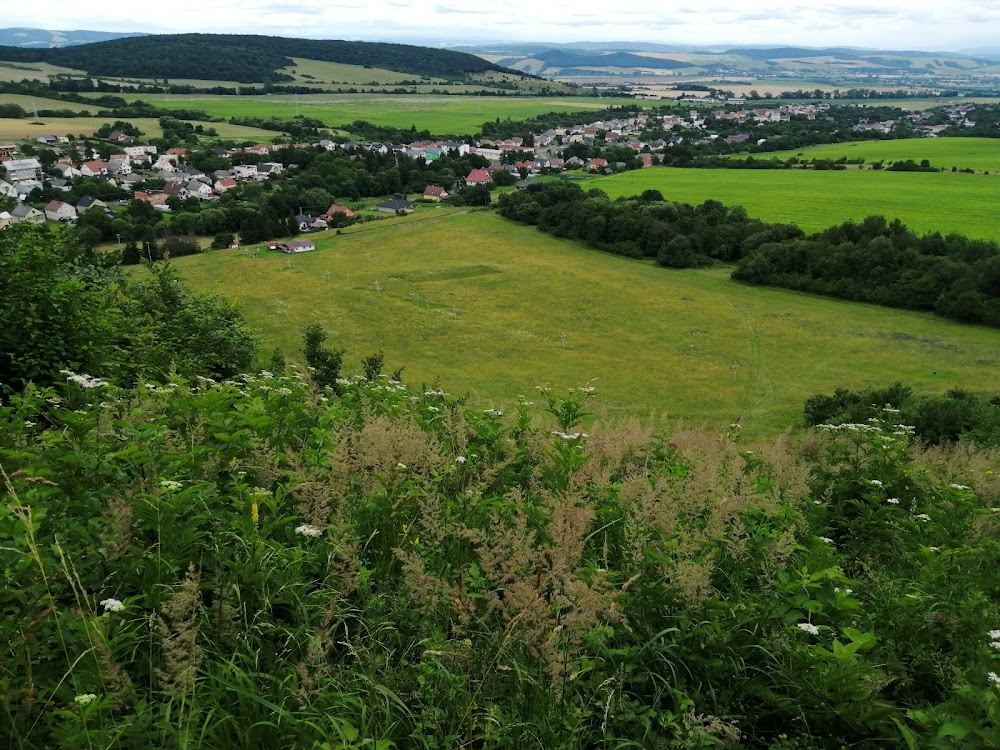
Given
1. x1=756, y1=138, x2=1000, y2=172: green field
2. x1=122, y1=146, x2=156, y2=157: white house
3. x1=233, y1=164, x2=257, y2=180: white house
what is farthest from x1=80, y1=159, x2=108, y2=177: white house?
x1=756, y1=138, x2=1000, y2=172: green field

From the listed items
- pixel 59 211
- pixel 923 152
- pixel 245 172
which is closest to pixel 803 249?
pixel 923 152

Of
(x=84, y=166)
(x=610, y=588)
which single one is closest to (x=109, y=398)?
(x=610, y=588)

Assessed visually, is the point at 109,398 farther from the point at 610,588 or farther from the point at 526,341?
the point at 526,341

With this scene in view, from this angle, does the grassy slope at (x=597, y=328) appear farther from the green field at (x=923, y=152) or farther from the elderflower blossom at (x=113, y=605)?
the green field at (x=923, y=152)

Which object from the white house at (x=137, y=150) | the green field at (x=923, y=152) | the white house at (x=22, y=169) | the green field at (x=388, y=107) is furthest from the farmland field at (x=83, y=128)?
the green field at (x=923, y=152)

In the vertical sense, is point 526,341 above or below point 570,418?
below

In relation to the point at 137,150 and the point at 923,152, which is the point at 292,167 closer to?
the point at 137,150
